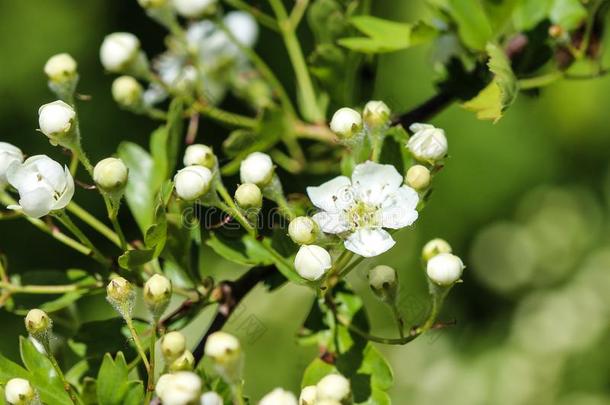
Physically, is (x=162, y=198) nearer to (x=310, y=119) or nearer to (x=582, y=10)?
(x=310, y=119)

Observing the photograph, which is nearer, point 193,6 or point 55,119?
point 55,119

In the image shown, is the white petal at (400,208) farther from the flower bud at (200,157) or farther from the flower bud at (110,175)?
the flower bud at (110,175)

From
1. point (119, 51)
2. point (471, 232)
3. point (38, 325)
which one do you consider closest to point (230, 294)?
point (38, 325)

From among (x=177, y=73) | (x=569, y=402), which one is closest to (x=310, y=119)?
(x=177, y=73)

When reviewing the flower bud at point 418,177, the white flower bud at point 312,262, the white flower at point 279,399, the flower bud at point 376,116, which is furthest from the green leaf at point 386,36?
the white flower at point 279,399

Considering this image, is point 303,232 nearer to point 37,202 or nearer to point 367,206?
point 367,206

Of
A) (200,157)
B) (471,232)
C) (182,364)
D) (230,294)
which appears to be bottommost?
(471,232)
